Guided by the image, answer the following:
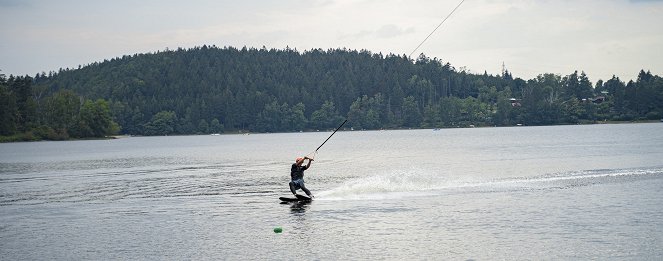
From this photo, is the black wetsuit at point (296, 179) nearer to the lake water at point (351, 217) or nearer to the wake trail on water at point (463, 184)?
the lake water at point (351, 217)

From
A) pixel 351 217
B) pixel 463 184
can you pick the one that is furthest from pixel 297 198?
pixel 463 184

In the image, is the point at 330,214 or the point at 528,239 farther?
the point at 330,214

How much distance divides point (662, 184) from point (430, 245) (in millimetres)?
25331

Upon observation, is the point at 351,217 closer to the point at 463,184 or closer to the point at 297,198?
the point at 297,198

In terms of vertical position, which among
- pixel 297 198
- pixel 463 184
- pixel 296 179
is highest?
pixel 296 179

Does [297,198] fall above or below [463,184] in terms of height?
above

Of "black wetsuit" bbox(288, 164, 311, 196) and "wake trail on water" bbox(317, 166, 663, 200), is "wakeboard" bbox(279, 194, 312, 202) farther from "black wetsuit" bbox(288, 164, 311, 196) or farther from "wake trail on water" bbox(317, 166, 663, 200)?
"wake trail on water" bbox(317, 166, 663, 200)

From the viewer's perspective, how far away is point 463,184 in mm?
48406

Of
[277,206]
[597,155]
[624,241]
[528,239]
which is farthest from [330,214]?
[597,155]

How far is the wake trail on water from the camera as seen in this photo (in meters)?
43.4

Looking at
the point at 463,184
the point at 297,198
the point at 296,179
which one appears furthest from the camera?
the point at 463,184

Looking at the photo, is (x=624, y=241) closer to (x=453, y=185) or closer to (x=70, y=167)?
(x=453, y=185)

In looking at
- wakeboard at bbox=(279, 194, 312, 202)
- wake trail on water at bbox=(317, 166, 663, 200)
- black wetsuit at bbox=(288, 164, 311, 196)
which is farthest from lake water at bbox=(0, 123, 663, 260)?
black wetsuit at bbox=(288, 164, 311, 196)

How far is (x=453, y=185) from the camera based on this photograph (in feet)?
157
